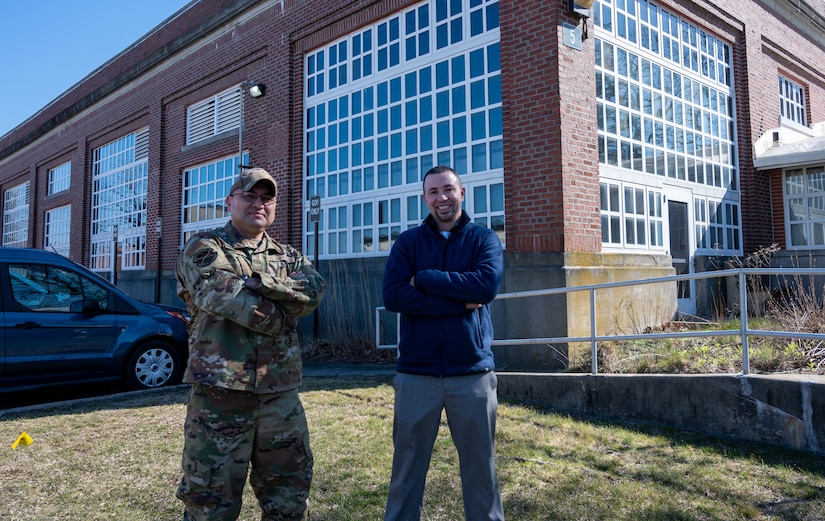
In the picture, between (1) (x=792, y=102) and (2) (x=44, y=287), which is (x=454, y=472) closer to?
(2) (x=44, y=287)

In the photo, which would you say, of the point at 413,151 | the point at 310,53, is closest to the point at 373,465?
the point at 413,151

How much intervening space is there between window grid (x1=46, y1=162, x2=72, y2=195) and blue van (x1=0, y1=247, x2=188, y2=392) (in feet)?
55.9

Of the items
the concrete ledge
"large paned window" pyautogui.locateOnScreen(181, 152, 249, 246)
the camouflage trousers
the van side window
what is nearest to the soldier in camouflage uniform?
the camouflage trousers

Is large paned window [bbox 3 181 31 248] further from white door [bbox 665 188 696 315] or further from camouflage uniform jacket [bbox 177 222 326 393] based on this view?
camouflage uniform jacket [bbox 177 222 326 393]

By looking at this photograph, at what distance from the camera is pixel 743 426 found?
16.0 feet

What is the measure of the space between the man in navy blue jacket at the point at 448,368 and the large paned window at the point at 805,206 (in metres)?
11.2

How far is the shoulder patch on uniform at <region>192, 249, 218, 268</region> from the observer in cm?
262

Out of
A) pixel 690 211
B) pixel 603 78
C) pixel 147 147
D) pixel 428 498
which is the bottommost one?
pixel 428 498

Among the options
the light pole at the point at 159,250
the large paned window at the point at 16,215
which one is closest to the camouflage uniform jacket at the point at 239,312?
the light pole at the point at 159,250

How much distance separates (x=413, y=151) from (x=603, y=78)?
10.5 ft

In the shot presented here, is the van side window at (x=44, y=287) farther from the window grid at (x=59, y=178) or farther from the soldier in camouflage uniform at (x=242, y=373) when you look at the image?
the window grid at (x=59, y=178)

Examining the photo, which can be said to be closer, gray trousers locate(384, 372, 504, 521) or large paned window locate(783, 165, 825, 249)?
gray trousers locate(384, 372, 504, 521)

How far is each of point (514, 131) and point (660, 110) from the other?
3.27 metres

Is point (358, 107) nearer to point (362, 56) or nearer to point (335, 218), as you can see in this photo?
point (362, 56)
